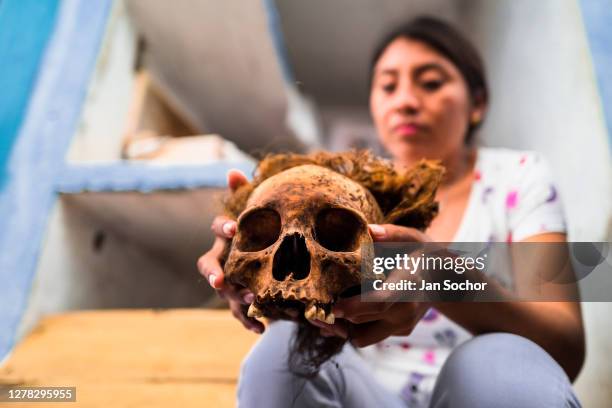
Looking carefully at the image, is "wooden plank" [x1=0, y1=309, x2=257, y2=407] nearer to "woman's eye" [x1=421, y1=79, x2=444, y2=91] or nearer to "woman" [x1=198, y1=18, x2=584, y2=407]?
"woman" [x1=198, y1=18, x2=584, y2=407]

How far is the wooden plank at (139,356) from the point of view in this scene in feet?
2.32

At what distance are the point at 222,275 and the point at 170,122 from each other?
1.19 m

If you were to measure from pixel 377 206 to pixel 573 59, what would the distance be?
0.69m

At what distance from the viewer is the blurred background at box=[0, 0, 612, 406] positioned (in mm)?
850

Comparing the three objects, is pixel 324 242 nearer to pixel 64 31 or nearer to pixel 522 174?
pixel 522 174

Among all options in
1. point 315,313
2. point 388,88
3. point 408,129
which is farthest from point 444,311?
point 388,88

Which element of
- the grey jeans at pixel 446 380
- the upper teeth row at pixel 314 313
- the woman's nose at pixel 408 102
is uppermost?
the woman's nose at pixel 408 102

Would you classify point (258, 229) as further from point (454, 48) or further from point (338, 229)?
point (454, 48)

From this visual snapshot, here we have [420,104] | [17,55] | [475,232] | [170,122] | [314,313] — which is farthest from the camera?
[170,122]

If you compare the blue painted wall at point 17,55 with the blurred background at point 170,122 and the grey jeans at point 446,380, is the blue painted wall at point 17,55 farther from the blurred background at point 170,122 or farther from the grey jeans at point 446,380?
the grey jeans at point 446,380

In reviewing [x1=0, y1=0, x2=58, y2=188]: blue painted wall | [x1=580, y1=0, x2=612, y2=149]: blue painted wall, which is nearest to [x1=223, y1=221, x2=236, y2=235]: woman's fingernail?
[x1=580, y1=0, x2=612, y2=149]: blue painted wall

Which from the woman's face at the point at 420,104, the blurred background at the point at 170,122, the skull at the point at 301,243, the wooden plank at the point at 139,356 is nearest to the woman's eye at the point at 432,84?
the woman's face at the point at 420,104

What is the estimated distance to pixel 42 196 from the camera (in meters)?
1.02

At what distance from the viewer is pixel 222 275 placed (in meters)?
0.44
